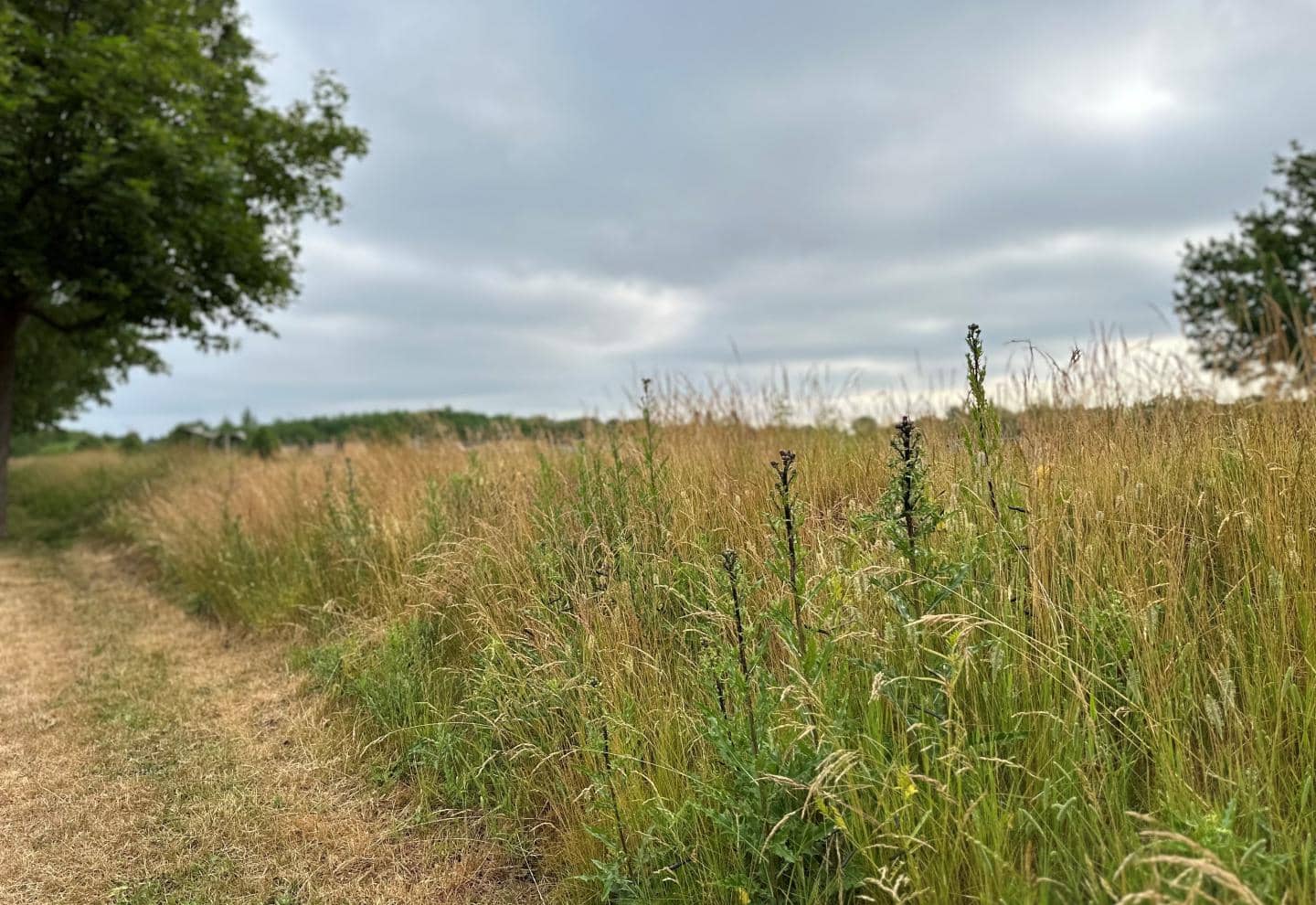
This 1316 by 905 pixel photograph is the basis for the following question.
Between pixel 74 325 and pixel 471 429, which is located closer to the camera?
pixel 471 429

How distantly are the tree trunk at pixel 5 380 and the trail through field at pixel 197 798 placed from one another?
9683 millimetres

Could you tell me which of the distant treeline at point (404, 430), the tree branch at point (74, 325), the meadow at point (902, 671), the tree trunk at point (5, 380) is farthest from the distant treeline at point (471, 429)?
the tree trunk at point (5, 380)

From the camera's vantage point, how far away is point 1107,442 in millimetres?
3162

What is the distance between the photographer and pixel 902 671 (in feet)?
7.52

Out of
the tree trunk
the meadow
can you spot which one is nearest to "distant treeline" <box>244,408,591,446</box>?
the meadow

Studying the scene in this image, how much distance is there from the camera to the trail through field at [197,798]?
276 centimetres

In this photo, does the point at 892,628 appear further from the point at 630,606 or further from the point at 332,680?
the point at 332,680

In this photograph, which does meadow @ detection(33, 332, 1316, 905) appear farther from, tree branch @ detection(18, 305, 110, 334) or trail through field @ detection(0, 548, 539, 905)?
tree branch @ detection(18, 305, 110, 334)

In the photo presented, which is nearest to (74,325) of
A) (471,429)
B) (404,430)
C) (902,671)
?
(404,430)

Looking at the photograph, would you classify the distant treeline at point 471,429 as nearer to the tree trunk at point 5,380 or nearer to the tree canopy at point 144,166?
the tree canopy at point 144,166

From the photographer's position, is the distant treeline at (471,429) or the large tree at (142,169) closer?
the distant treeline at (471,429)

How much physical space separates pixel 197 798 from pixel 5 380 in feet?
45.6

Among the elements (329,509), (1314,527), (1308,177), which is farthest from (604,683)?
(1308,177)

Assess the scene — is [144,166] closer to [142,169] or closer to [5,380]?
[142,169]
